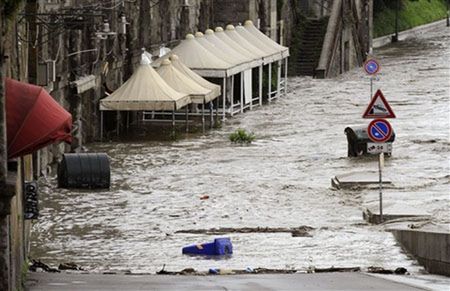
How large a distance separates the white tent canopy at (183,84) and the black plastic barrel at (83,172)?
39.7ft

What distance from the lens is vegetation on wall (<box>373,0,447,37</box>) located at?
10369cm

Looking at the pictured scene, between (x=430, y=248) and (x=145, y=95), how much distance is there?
22.4 meters

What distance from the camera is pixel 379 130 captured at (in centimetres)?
3027

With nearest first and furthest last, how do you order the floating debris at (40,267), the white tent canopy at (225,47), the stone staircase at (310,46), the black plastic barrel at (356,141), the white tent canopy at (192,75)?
the floating debris at (40,267)
the black plastic barrel at (356,141)
the white tent canopy at (192,75)
the white tent canopy at (225,47)
the stone staircase at (310,46)

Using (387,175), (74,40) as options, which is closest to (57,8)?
(74,40)

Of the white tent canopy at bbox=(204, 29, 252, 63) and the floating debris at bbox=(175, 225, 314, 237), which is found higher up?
the white tent canopy at bbox=(204, 29, 252, 63)

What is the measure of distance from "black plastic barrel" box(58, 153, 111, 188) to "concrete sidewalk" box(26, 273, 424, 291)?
1319 cm

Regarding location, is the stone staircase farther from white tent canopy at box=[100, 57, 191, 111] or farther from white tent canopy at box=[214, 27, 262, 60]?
white tent canopy at box=[100, 57, 191, 111]

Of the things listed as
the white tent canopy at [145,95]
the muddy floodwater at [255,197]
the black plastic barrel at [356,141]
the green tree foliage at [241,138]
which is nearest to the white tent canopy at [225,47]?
the muddy floodwater at [255,197]

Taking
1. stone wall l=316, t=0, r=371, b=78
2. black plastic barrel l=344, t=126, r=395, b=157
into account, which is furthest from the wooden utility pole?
stone wall l=316, t=0, r=371, b=78

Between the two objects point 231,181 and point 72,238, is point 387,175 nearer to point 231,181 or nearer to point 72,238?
point 231,181

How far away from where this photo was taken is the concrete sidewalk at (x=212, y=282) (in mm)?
20688

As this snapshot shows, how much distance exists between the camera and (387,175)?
1510 inches

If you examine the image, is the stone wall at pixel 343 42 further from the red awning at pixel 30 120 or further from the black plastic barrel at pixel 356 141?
Result: the red awning at pixel 30 120
